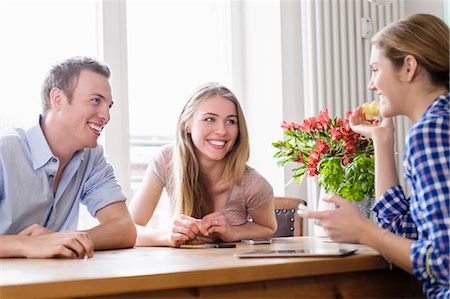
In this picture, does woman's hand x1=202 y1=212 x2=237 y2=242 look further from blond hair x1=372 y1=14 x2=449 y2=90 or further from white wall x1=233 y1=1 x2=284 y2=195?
white wall x1=233 y1=1 x2=284 y2=195

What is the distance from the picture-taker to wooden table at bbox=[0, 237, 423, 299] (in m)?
1.22

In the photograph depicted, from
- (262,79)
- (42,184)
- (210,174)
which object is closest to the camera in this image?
(42,184)

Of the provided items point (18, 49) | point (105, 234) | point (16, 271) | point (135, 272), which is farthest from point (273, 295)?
point (18, 49)

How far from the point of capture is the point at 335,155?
2.24 meters

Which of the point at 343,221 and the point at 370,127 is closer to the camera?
the point at 343,221

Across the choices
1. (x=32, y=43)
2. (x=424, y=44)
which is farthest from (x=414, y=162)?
(x=32, y=43)

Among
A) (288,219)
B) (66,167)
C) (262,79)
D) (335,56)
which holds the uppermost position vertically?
(335,56)

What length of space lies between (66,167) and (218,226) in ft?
1.86

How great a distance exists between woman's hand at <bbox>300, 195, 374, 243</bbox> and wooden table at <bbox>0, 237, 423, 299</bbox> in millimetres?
55

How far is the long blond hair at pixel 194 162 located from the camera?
8.17 feet

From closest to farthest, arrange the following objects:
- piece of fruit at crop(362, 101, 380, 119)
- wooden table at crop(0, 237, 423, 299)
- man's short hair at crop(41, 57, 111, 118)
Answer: wooden table at crop(0, 237, 423, 299), piece of fruit at crop(362, 101, 380, 119), man's short hair at crop(41, 57, 111, 118)

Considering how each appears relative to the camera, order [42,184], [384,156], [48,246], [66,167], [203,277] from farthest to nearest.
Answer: [66,167], [42,184], [384,156], [48,246], [203,277]

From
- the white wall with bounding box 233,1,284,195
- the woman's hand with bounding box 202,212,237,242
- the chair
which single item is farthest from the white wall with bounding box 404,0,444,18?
the woman's hand with bounding box 202,212,237,242

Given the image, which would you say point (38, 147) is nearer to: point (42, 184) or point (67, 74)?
point (42, 184)
